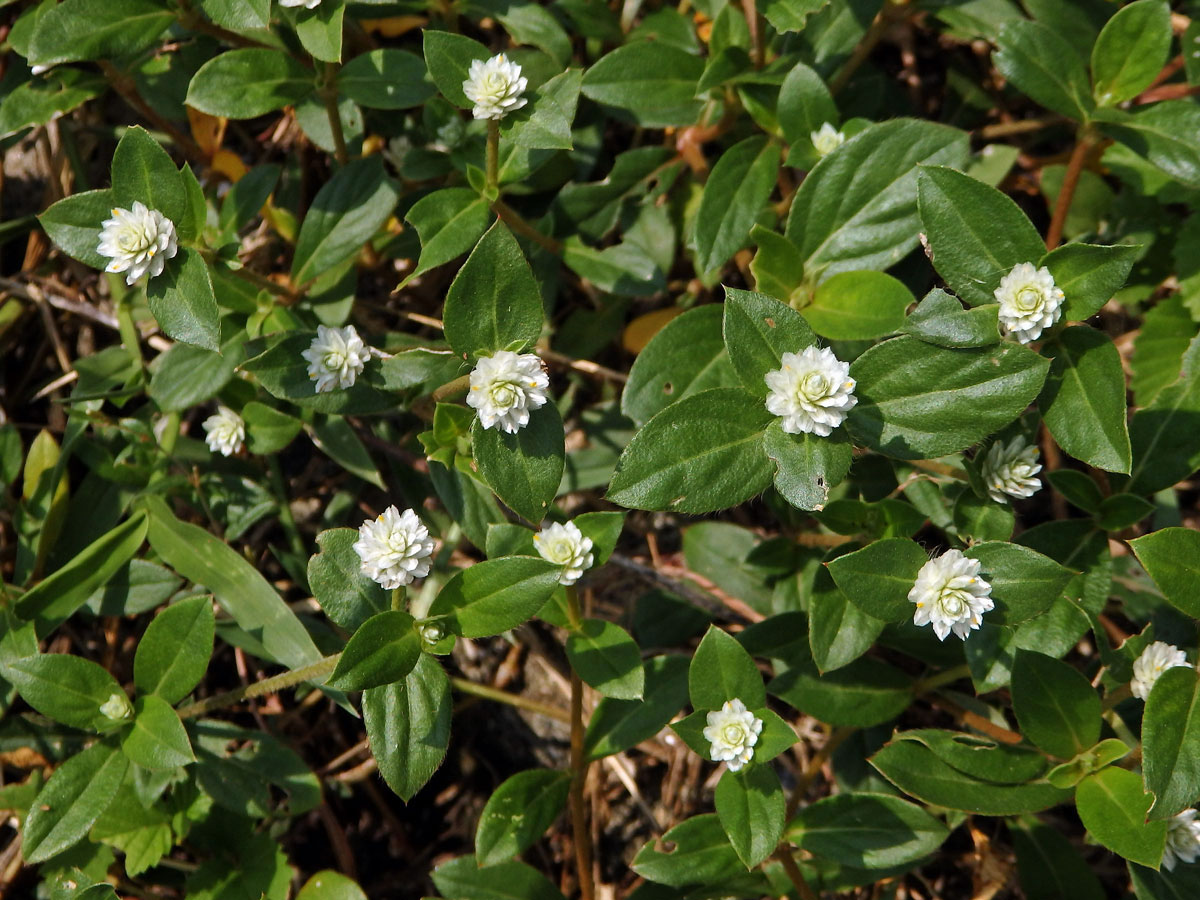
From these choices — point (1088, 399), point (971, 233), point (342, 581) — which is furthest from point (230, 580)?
point (1088, 399)

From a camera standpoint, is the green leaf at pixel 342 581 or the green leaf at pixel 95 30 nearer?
the green leaf at pixel 342 581

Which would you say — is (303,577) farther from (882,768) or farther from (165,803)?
(882,768)

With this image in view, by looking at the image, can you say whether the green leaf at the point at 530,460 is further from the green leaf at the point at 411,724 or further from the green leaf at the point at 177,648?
the green leaf at the point at 177,648

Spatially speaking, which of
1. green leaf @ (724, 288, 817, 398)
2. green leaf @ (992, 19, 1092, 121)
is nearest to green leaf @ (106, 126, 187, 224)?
green leaf @ (724, 288, 817, 398)

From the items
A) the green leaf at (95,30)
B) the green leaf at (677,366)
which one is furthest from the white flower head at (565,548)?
the green leaf at (95,30)

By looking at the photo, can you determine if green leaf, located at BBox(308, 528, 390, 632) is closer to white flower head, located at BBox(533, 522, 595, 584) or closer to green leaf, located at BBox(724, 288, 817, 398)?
white flower head, located at BBox(533, 522, 595, 584)

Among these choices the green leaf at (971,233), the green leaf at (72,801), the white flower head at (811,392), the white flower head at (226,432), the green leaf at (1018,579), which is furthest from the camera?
the white flower head at (226,432)

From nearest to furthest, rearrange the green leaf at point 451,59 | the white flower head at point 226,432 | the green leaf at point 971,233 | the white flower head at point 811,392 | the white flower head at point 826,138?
the white flower head at point 811,392 < the green leaf at point 971,233 < the green leaf at point 451,59 < the white flower head at point 826,138 < the white flower head at point 226,432
